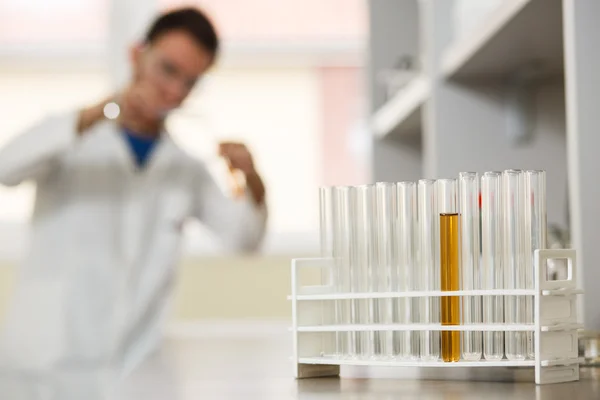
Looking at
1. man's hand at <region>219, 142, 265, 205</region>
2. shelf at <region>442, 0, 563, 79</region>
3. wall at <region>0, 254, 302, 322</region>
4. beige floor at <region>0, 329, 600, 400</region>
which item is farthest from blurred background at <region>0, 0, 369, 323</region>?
beige floor at <region>0, 329, 600, 400</region>

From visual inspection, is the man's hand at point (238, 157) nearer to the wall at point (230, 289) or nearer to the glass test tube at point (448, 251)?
the wall at point (230, 289)

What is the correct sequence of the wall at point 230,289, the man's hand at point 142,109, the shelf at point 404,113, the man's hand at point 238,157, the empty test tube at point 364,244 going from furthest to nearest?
the wall at point 230,289 → the man's hand at point 142,109 → the man's hand at point 238,157 → the shelf at point 404,113 → the empty test tube at point 364,244

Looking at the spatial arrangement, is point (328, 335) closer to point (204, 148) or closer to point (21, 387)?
point (21, 387)

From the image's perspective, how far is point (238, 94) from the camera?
3.74m

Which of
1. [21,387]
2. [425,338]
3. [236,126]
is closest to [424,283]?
[425,338]

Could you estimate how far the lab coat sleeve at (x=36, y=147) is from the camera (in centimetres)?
223

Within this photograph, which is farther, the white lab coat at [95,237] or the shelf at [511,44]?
the white lab coat at [95,237]

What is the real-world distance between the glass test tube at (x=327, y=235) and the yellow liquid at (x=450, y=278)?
10 cm

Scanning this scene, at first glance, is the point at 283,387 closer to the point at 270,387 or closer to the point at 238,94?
the point at 270,387

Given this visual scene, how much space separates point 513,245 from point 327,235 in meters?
0.16

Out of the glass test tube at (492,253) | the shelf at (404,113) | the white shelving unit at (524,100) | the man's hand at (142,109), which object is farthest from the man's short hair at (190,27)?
the glass test tube at (492,253)

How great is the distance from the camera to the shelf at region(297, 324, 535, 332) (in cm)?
62

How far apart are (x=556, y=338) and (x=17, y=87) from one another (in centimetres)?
341

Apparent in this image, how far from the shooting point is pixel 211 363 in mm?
1086
